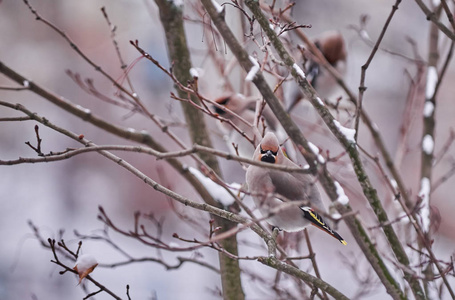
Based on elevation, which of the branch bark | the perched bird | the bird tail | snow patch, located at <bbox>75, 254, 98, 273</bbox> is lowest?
snow patch, located at <bbox>75, 254, 98, 273</bbox>

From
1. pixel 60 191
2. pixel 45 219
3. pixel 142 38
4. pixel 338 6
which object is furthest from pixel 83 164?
pixel 338 6

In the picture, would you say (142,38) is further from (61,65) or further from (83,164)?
(83,164)

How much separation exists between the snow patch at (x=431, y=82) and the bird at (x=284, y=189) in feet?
2.12

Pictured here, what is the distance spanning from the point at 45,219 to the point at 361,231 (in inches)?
224

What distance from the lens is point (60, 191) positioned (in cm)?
688

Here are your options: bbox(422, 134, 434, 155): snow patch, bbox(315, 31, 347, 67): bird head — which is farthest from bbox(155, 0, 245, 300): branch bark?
bbox(315, 31, 347, 67): bird head

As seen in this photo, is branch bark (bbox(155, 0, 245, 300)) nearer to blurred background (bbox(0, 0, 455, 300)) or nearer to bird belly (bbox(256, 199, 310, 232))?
bird belly (bbox(256, 199, 310, 232))

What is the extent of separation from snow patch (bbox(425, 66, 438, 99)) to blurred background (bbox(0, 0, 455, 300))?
3515 millimetres

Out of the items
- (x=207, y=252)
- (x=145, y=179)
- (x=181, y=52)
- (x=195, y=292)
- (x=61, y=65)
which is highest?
(x=61, y=65)

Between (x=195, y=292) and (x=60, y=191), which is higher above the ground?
(x=60, y=191)

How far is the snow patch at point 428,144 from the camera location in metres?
1.93

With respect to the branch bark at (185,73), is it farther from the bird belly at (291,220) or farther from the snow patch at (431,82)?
the snow patch at (431,82)

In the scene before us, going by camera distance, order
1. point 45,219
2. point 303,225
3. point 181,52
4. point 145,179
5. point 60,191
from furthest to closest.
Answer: point 60,191
point 45,219
point 181,52
point 303,225
point 145,179

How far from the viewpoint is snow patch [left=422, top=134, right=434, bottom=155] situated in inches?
76.0
